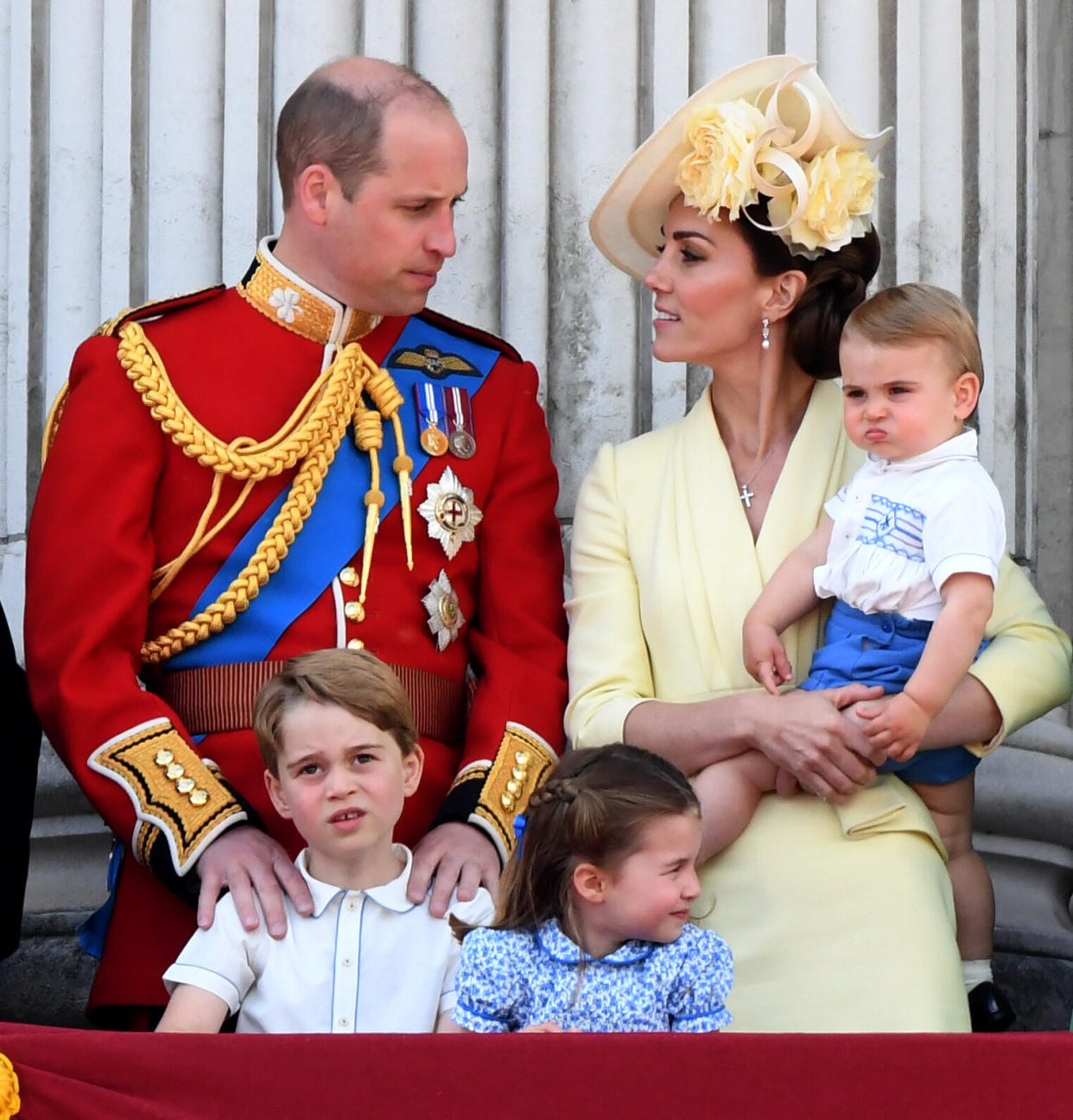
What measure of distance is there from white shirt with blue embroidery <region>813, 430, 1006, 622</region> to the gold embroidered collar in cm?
86

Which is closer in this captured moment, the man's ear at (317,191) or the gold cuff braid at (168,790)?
the gold cuff braid at (168,790)

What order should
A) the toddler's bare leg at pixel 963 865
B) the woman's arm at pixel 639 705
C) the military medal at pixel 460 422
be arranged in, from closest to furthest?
the woman's arm at pixel 639 705 → the toddler's bare leg at pixel 963 865 → the military medal at pixel 460 422

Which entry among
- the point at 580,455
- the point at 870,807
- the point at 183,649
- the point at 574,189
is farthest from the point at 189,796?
the point at 574,189

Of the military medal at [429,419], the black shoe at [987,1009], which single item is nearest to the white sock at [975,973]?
the black shoe at [987,1009]

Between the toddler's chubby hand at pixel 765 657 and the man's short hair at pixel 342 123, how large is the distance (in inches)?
37.3

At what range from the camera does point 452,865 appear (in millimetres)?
3051

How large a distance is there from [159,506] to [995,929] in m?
1.63

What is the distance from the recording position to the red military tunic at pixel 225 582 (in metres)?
3.17

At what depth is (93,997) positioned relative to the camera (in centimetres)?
323

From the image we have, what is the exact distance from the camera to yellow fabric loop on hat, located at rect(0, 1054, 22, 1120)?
82.4 inches

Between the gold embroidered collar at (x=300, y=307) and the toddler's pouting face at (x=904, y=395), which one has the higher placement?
the gold embroidered collar at (x=300, y=307)

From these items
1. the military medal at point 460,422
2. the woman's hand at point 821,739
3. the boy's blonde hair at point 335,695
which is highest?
the military medal at point 460,422

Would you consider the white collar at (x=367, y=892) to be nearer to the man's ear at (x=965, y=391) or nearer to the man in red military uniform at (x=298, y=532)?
the man in red military uniform at (x=298, y=532)

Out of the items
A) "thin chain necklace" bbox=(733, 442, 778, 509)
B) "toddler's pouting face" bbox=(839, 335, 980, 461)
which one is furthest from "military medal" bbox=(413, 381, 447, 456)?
"toddler's pouting face" bbox=(839, 335, 980, 461)
